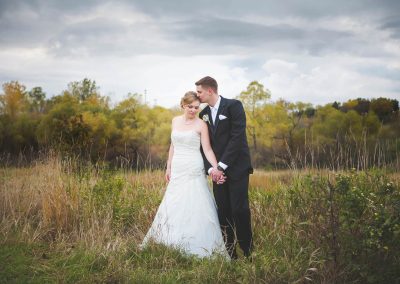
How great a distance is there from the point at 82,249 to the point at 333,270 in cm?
289

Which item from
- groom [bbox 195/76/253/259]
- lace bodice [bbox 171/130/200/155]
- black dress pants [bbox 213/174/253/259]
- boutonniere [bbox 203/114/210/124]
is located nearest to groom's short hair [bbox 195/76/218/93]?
groom [bbox 195/76/253/259]

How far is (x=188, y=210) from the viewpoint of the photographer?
5.09 m

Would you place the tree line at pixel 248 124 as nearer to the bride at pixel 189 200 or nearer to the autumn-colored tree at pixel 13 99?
the autumn-colored tree at pixel 13 99

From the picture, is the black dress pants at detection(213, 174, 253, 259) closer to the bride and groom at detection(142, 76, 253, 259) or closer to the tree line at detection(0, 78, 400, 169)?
the bride and groom at detection(142, 76, 253, 259)

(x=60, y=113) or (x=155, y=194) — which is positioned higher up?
(x=60, y=113)

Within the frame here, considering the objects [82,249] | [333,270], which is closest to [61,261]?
[82,249]

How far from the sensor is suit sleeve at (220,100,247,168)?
15.7ft

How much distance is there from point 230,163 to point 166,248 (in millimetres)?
1275

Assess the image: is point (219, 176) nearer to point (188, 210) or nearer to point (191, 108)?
point (188, 210)

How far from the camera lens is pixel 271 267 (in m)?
4.02

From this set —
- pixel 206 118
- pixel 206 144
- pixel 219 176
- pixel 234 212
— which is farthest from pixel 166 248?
pixel 206 118

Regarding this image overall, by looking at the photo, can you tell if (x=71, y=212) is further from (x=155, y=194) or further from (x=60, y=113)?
(x=60, y=113)

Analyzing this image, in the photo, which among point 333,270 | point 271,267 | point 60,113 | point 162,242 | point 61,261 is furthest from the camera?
point 60,113

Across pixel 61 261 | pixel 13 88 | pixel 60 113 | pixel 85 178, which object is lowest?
pixel 61 261
